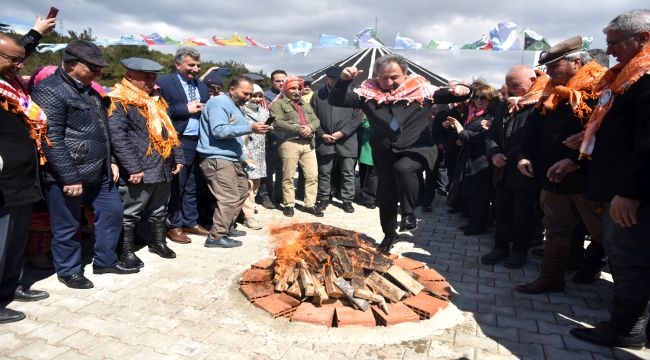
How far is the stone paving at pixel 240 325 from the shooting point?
291cm

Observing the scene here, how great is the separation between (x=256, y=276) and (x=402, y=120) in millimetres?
2220

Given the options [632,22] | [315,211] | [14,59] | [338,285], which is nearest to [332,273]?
[338,285]

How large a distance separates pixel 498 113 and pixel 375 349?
11.1ft

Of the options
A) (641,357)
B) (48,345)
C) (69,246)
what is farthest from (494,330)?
(69,246)

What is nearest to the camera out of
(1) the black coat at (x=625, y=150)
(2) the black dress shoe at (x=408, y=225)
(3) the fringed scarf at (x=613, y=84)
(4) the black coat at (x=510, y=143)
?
(1) the black coat at (x=625, y=150)

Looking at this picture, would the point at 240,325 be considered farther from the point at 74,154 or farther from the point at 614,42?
the point at 614,42

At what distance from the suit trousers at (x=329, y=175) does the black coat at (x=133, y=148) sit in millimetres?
3187

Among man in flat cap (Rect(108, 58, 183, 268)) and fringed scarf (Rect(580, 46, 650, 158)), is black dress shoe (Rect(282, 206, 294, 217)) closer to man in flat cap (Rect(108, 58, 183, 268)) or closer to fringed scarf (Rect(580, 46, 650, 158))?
man in flat cap (Rect(108, 58, 183, 268))

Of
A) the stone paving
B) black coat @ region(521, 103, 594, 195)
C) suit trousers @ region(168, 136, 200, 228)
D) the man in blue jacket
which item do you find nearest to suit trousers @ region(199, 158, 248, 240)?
the man in blue jacket

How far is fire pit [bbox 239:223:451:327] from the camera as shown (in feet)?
10.9

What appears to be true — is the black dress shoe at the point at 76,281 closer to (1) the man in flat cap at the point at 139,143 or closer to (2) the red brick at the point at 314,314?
(1) the man in flat cap at the point at 139,143

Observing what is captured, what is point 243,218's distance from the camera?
6.29m

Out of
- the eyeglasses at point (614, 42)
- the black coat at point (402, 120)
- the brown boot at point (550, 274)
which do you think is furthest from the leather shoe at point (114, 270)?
the eyeglasses at point (614, 42)

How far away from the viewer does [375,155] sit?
15.8ft
